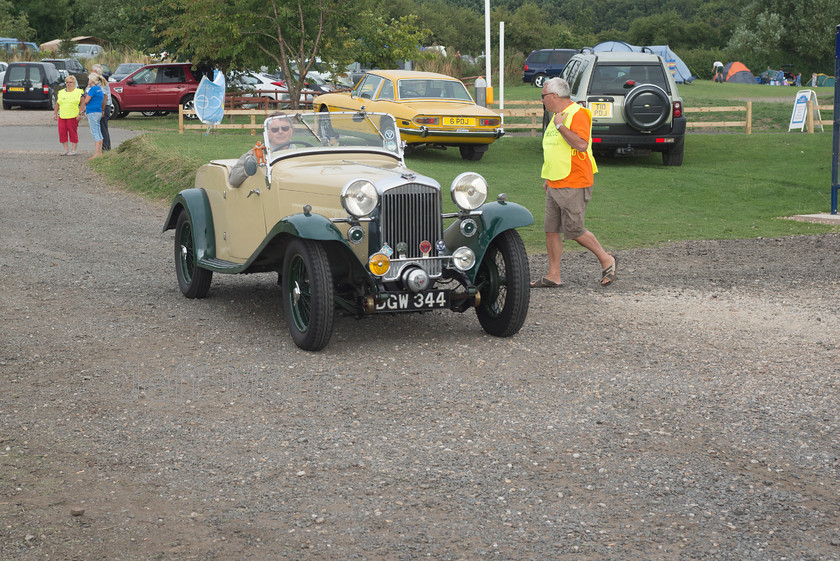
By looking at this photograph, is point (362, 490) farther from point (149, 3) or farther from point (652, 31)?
point (652, 31)

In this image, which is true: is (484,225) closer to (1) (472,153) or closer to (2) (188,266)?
(2) (188,266)

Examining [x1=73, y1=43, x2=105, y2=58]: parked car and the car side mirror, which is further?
[x1=73, y1=43, x2=105, y2=58]: parked car

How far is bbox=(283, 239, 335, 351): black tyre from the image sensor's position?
665 centimetres

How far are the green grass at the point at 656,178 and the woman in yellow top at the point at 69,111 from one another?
147cm

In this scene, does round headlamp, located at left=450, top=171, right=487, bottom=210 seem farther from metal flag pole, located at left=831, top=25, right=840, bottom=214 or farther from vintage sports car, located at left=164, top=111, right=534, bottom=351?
metal flag pole, located at left=831, top=25, right=840, bottom=214

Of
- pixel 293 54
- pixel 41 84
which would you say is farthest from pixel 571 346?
pixel 41 84

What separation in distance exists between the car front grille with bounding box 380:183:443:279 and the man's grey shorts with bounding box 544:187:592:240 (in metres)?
2.18

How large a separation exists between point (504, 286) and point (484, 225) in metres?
0.49

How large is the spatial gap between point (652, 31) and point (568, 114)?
75.8 meters

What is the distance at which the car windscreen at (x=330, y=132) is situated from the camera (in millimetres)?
8062

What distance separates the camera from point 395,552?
152 inches

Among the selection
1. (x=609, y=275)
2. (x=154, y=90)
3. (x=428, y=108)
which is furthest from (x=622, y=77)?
(x=154, y=90)

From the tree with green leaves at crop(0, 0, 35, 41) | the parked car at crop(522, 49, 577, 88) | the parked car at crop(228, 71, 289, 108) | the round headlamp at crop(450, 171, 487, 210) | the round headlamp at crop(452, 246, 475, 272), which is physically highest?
the tree with green leaves at crop(0, 0, 35, 41)

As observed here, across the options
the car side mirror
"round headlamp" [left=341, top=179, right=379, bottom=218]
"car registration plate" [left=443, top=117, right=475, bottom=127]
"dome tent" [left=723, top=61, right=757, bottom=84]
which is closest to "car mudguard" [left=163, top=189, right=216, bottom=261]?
the car side mirror
